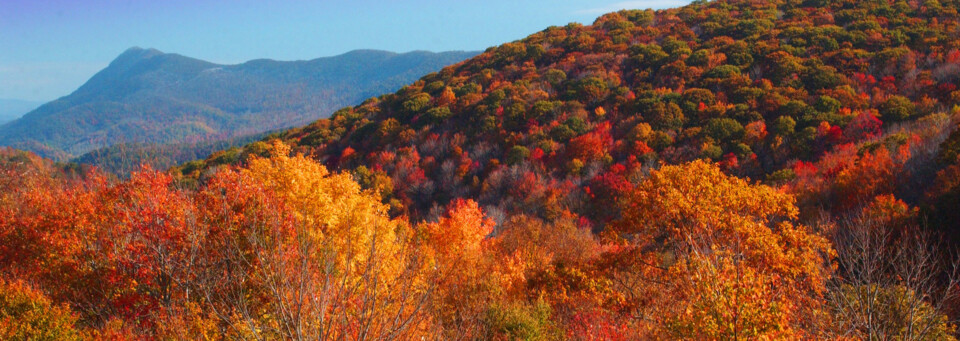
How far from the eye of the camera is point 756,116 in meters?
45.5

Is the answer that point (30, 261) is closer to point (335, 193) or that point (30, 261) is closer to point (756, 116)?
point (335, 193)

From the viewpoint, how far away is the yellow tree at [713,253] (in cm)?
1042

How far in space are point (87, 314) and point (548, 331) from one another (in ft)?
56.8

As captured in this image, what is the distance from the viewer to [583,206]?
137 feet

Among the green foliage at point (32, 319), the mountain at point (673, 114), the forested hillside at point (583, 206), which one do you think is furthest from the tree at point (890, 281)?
the green foliage at point (32, 319)

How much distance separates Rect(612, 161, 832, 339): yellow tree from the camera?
34.2 ft

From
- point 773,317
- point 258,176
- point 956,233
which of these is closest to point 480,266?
point 258,176

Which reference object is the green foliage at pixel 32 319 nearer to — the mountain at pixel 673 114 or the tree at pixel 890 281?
the tree at pixel 890 281

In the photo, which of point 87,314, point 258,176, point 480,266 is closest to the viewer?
point 87,314

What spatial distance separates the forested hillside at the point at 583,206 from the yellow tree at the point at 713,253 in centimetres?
9

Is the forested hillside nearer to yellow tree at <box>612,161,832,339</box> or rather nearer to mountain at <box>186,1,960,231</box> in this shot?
yellow tree at <box>612,161,832,339</box>

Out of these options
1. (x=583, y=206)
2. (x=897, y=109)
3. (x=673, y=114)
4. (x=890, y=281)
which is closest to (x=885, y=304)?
(x=890, y=281)

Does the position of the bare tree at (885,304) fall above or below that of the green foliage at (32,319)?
below

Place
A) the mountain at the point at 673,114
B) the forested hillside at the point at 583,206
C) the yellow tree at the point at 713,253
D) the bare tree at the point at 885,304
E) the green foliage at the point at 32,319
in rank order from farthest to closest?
the mountain at the point at 673,114 < the green foliage at the point at 32,319 < the forested hillside at the point at 583,206 < the bare tree at the point at 885,304 < the yellow tree at the point at 713,253
